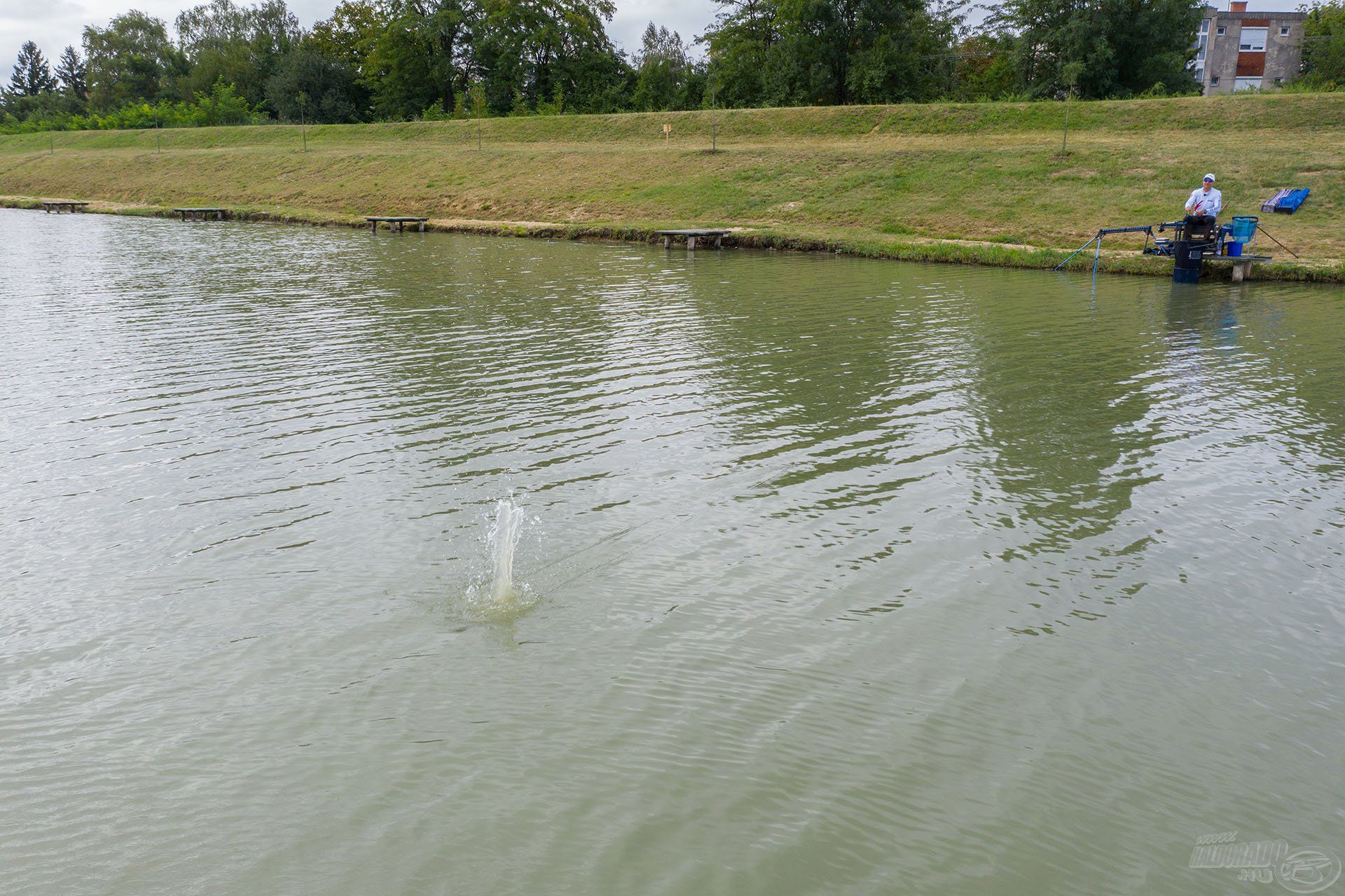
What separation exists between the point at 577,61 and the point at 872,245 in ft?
157

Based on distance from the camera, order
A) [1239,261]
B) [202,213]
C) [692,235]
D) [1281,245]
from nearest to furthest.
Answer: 1. [1239,261]
2. [1281,245]
3. [692,235]
4. [202,213]

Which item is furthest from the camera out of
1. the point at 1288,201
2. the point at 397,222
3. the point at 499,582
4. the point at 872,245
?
the point at 397,222

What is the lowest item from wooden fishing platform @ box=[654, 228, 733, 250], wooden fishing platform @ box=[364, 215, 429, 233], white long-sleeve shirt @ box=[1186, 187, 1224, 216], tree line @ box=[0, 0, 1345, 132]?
wooden fishing platform @ box=[654, 228, 733, 250]

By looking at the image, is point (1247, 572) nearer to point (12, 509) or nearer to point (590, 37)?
point (12, 509)

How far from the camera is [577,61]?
66.8m

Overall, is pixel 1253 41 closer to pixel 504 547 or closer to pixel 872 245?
pixel 872 245

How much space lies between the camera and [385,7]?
73000mm

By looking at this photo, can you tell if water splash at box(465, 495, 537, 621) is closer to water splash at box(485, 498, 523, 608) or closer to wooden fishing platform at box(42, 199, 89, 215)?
water splash at box(485, 498, 523, 608)

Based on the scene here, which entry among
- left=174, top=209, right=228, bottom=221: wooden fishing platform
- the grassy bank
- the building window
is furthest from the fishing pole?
the building window

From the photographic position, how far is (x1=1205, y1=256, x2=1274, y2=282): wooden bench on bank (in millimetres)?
20750

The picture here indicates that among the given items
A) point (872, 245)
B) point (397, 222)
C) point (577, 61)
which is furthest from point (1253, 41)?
point (397, 222)

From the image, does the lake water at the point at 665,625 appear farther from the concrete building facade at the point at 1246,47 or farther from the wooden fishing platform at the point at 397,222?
the concrete building facade at the point at 1246,47

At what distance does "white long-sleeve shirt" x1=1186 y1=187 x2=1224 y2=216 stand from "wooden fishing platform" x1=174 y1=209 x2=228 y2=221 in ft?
110

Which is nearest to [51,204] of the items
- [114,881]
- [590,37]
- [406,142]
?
[406,142]
